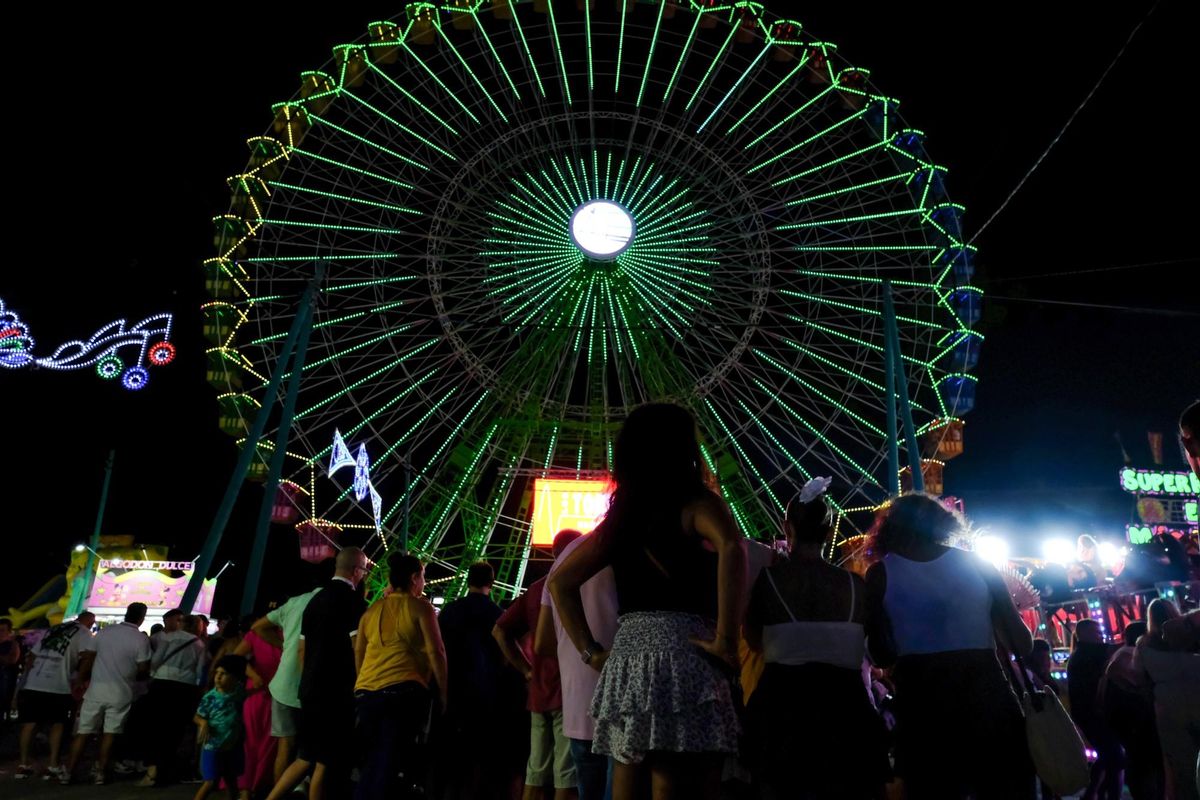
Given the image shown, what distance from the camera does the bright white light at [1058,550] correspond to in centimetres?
2884

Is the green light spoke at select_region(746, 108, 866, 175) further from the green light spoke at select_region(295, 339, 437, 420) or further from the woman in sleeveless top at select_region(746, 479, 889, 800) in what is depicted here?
the woman in sleeveless top at select_region(746, 479, 889, 800)

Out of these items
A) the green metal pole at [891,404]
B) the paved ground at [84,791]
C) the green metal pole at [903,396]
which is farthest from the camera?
the green metal pole at [891,404]

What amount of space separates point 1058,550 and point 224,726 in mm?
28634

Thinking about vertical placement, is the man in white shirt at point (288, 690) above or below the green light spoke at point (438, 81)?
below

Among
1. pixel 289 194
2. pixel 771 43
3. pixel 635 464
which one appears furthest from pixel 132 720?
pixel 771 43

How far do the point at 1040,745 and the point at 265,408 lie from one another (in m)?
13.0

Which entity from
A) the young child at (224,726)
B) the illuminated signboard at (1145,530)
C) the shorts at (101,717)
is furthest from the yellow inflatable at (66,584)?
the illuminated signboard at (1145,530)

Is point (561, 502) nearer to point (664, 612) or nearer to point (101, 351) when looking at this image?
point (101, 351)

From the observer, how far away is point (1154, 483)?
104 feet

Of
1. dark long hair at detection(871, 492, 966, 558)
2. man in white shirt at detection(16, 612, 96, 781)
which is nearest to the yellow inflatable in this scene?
man in white shirt at detection(16, 612, 96, 781)

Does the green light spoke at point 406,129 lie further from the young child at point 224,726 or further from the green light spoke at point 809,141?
the young child at point 224,726

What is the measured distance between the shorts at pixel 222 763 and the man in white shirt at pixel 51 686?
8.79ft

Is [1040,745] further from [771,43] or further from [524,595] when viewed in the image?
[771,43]

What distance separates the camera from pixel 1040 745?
310 centimetres
